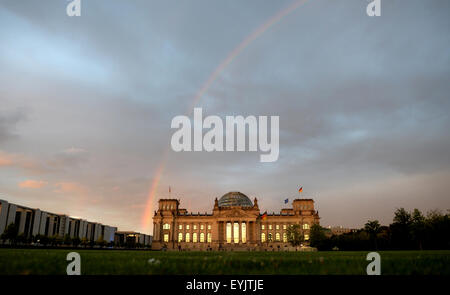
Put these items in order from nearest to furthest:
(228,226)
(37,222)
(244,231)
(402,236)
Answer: (402,236)
(37,222)
(244,231)
(228,226)

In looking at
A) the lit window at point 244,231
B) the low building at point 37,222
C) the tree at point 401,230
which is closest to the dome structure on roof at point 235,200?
the lit window at point 244,231

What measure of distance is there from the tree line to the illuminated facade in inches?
1776

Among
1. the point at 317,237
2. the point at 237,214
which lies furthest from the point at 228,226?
the point at 317,237

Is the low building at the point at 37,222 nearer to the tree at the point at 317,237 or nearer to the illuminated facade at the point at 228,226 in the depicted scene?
the illuminated facade at the point at 228,226

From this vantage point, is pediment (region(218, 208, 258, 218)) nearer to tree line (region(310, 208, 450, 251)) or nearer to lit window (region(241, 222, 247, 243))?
lit window (region(241, 222, 247, 243))

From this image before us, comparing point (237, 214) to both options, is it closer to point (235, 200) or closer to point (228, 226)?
point (228, 226)

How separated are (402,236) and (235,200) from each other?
82.4 m

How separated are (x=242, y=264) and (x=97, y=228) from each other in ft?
692

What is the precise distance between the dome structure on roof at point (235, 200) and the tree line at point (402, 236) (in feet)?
200

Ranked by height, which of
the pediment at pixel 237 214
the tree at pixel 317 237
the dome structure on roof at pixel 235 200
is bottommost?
the tree at pixel 317 237

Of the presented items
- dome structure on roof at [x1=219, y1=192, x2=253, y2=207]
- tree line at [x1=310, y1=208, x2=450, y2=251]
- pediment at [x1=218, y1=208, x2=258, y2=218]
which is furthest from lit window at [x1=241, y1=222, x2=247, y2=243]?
tree line at [x1=310, y1=208, x2=450, y2=251]

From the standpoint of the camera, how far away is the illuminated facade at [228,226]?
14338 cm

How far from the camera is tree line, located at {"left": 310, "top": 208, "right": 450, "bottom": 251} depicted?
2793 inches

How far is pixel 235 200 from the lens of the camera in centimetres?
15788
